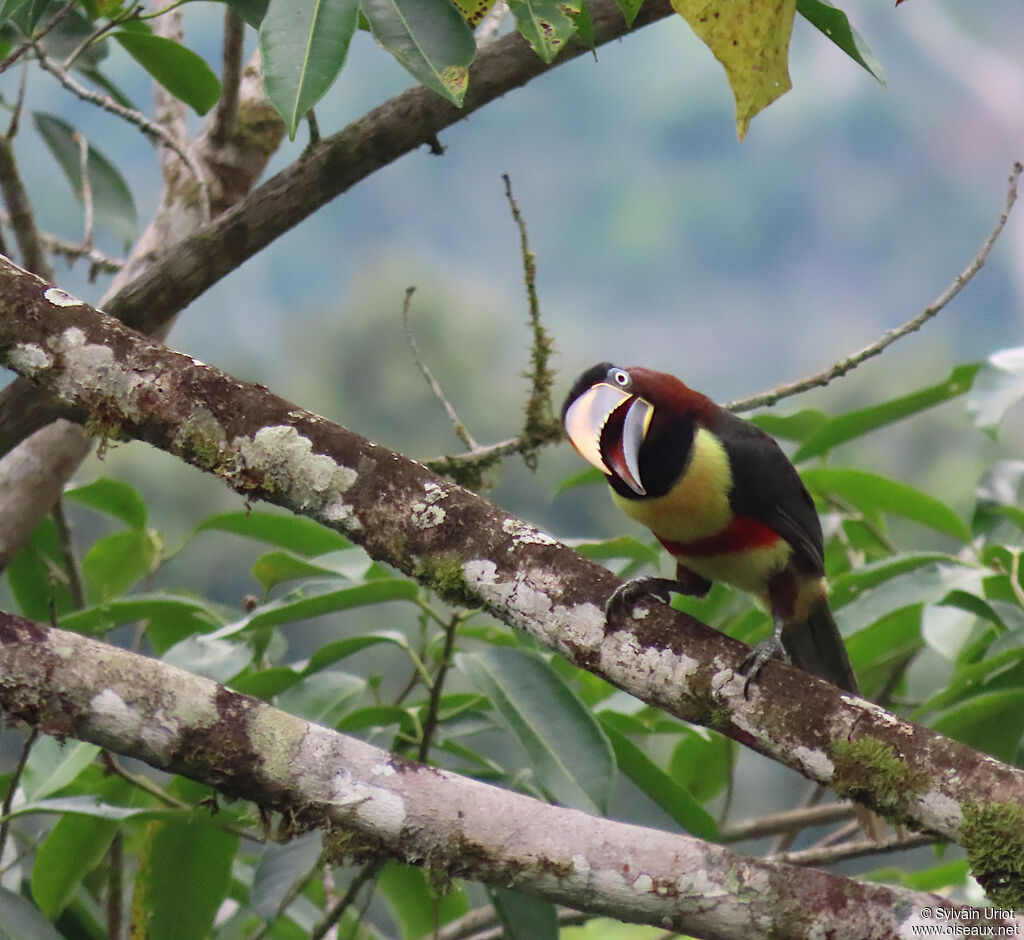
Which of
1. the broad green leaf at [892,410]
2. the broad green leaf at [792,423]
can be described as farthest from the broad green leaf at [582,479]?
the broad green leaf at [892,410]

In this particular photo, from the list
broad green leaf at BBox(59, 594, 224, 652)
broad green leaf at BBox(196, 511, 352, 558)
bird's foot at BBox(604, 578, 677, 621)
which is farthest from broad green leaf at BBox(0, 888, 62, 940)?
bird's foot at BBox(604, 578, 677, 621)

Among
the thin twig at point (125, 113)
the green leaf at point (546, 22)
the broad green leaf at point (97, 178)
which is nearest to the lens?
the green leaf at point (546, 22)

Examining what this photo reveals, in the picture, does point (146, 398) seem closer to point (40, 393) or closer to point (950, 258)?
point (40, 393)

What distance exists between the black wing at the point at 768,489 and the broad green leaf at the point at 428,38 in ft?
2.59

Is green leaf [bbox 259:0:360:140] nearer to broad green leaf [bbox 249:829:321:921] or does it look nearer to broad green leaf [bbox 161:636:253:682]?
broad green leaf [bbox 161:636:253:682]

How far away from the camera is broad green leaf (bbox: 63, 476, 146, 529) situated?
1.96 metres

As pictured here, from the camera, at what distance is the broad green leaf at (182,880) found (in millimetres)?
1610

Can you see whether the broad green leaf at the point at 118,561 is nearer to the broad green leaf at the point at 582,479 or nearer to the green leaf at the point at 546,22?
the broad green leaf at the point at 582,479

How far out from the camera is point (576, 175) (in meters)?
6.13

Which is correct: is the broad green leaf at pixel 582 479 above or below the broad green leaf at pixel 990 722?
above

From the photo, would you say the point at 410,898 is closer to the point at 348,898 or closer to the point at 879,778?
the point at 348,898

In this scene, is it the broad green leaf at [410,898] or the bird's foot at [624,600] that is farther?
the broad green leaf at [410,898]

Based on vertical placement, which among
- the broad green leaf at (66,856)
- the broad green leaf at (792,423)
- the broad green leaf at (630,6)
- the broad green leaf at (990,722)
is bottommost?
the broad green leaf at (66,856)

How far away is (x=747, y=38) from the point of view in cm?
106
